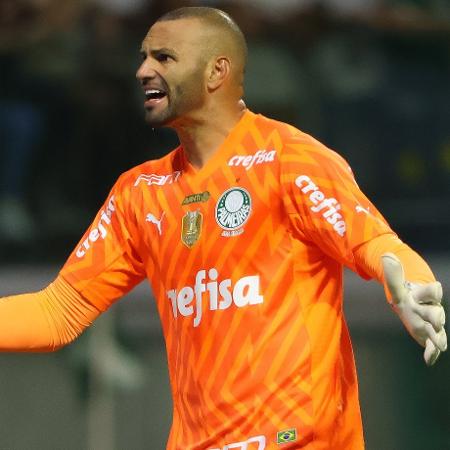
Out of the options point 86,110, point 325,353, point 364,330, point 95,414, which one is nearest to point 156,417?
point 95,414

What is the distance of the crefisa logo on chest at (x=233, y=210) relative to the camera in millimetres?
4070

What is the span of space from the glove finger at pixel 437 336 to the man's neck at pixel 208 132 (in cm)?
115

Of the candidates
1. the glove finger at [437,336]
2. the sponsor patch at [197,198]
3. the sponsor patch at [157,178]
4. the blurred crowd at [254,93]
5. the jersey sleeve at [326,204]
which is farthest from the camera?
the blurred crowd at [254,93]

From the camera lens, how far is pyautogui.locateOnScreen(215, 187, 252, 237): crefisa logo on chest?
407 cm

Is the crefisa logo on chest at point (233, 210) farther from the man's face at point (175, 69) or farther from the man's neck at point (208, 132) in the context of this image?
the man's face at point (175, 69)

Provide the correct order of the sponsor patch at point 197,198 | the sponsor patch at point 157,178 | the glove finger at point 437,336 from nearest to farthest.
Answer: the glove finger at point 437,336 → the sponsor patch at point 197,198 → the sponsor patch at point 157,178

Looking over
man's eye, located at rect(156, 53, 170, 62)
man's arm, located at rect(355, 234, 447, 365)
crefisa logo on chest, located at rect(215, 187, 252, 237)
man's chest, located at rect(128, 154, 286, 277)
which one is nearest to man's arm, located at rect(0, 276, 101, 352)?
man's chest, located at rect(128, 154, 286, 277)

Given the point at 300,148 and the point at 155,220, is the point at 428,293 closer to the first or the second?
the point at 300,148

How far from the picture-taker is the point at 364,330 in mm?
6836

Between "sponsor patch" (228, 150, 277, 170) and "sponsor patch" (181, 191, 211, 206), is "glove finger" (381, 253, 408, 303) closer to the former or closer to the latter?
"sponsor patch" (228, 150, 277, 170)

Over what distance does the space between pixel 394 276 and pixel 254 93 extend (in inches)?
189

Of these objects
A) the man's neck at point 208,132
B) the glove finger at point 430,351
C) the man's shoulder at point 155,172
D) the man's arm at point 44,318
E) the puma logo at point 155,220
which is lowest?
the glove finger at point 430,351

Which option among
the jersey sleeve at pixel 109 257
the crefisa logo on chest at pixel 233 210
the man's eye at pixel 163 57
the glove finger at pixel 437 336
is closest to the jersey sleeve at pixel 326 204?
the crefisa logo on chest at pixel 233 210

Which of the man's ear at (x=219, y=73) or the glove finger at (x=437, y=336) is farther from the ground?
the man's ear at (x=219, y=73)
